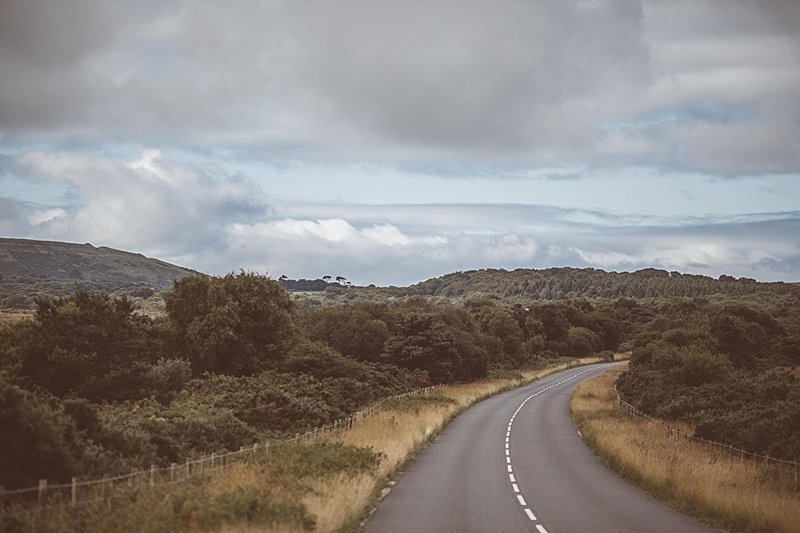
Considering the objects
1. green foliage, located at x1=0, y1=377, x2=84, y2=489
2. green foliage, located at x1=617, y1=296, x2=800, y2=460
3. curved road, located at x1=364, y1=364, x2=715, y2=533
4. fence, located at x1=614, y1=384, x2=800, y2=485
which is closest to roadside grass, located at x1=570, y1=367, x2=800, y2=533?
fence, located at x1=614, y1=384, x2=800, y2=485

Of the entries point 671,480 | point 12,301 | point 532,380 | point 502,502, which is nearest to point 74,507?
point 502,502

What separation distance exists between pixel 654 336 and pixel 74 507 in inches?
3170

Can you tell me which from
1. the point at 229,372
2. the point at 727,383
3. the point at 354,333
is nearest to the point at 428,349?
the point at 354,333

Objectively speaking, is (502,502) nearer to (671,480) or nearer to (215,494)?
(671,480)

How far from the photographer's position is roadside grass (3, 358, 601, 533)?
12648 mm

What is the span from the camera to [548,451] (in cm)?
3028

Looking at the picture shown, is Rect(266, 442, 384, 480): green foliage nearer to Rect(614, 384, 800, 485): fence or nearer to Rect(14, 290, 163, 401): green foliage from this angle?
Rect(614, 384, 800, 485): fence

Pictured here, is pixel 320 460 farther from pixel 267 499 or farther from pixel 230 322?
pixel 230 322

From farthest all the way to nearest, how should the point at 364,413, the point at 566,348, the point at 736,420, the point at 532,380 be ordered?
the point at 566,348 < the point at 532,380 < the point at 364,413 < the point at 736,420

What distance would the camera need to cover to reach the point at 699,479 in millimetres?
19219

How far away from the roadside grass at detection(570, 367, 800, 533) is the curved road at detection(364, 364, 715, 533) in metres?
0.57

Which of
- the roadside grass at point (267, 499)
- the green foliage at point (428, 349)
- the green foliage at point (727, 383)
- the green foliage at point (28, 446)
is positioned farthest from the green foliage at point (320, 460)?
the green foliage at point (428, 349)

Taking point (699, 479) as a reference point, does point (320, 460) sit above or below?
above

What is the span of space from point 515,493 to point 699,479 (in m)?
4.72
